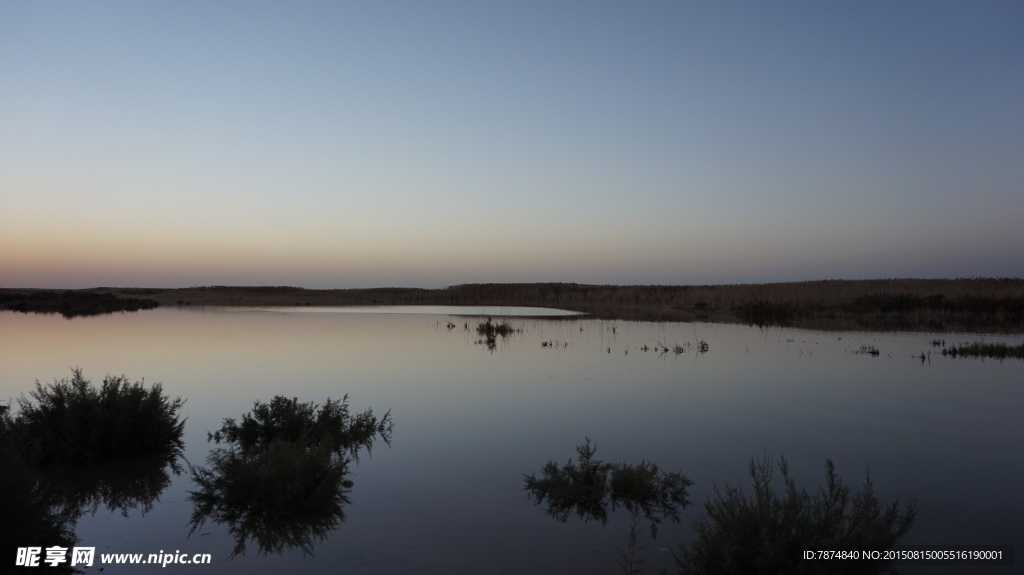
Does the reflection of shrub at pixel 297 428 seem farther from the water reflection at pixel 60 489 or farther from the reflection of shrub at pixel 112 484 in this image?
the reflection of shrub at pixel 112 484

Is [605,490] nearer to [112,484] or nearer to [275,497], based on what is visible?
[275,497]

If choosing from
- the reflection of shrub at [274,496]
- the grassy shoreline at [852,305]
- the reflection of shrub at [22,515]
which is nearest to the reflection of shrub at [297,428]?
the reflection of shrub at [274,496]

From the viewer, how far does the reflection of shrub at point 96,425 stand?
20.9 ft

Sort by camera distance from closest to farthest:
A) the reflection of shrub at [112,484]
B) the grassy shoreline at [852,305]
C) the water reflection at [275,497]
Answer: the water reflection at [275,497], the reflection of shrub at [112,484], the grassy shoreline at [852,305]

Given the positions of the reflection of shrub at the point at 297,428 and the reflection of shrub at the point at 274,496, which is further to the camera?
the reflection of shrub at the point at 297,428

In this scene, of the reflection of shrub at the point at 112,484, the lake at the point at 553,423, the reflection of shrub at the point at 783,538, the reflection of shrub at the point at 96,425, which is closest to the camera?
the reflection of shrub at the point at 783,538

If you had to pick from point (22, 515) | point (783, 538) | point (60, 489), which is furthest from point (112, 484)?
point (783, 538)

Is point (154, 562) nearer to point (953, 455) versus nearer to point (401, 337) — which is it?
point (953, 455)

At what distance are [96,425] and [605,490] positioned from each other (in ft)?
16.3

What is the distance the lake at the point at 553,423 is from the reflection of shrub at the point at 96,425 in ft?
1.32

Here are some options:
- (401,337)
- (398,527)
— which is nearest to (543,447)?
(398,527)

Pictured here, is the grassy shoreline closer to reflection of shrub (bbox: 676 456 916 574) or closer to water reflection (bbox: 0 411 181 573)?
reflection of shrub (bbox: 676 456 916 574)

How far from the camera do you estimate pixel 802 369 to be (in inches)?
492

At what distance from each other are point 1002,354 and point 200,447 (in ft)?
51.2
